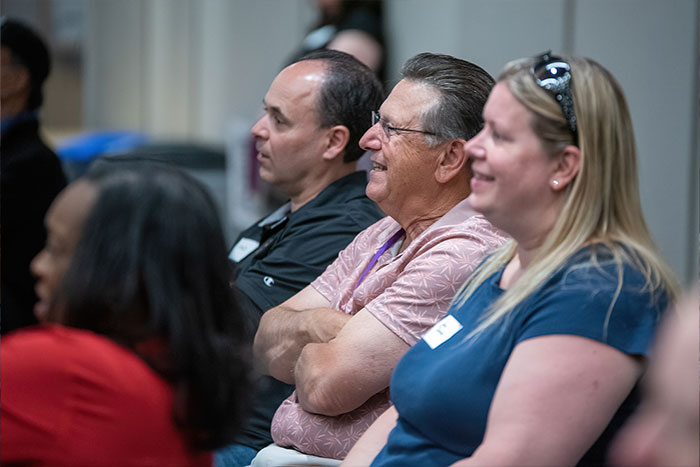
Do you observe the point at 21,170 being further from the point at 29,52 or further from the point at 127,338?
the point at 127,338

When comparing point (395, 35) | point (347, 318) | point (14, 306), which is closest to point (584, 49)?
point (395, 35)

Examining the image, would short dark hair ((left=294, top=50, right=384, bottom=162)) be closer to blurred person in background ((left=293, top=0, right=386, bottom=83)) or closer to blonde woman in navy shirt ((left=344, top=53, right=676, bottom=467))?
blonde woman in navy shirt ((left=344, top=53, right=676, bottom=467))

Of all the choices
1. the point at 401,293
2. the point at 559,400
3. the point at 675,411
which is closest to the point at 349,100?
the point at 401,293

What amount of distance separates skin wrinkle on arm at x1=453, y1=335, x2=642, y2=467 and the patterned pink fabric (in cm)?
48

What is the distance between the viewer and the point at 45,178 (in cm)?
326

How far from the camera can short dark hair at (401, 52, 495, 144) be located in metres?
2.12

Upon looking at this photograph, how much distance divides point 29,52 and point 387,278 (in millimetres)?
2099

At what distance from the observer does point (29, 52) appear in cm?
352

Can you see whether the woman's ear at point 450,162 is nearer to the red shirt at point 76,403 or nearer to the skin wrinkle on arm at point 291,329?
the skin wrinkle on arm at point 291,329

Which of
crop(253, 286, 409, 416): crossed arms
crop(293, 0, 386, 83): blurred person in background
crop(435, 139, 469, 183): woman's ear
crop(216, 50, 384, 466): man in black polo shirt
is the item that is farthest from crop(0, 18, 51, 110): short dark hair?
crop(435, 139, 469, 183): woman's ear

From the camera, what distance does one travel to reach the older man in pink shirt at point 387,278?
192 cm

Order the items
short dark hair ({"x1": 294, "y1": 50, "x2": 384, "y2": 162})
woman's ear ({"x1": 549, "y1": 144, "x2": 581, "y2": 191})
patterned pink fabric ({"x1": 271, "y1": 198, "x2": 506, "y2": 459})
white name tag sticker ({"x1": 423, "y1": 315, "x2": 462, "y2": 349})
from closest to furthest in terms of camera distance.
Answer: woman's ear ({"x1": 549, "y1": 144, "x2": 581, "y2": 191}), white name tag sticker ({"x1": 423, "y1": 315, "x2": 462, "y2": 349}), patterned pink fabric ({"x1": 271, "y1": 198, "x2": 506, "y2": 459}), short dark hair ({"x1": 294, "y1": 50, "x2": 384, "y2": 162})

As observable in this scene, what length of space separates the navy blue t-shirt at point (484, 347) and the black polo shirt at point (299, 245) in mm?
771

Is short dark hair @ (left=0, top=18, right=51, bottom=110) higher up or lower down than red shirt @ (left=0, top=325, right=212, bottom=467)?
lower down
